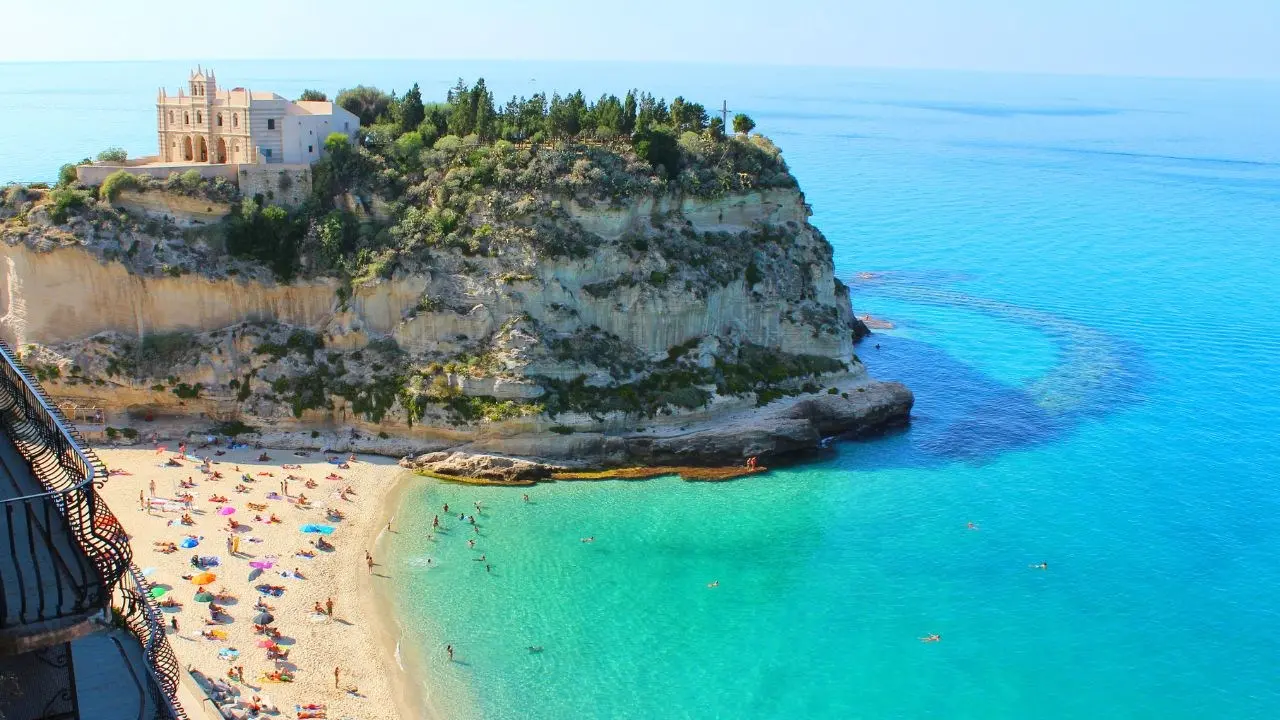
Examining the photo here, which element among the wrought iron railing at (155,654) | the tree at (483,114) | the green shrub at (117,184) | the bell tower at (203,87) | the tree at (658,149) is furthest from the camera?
the tree at (483,114)

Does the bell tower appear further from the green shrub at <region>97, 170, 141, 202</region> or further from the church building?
the green shrub at <region>97, 170, 141, 202</region>

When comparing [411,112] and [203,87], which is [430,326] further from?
[203,87]

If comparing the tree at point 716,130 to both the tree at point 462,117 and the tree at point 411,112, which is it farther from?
the tree at point 411,112

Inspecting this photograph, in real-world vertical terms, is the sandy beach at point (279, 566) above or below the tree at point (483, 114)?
below

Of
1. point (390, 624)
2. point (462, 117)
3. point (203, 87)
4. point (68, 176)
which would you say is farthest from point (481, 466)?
point (203, 87)

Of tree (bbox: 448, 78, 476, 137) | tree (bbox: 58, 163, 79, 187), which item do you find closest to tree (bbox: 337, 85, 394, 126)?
tree (bbox: 448, 78, 476, 137)

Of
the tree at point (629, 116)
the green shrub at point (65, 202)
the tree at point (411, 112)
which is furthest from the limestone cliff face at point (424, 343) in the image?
the tree at point (411, 112)

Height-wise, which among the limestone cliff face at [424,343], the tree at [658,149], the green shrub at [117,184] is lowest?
the limestone cliff face at [424,343]
